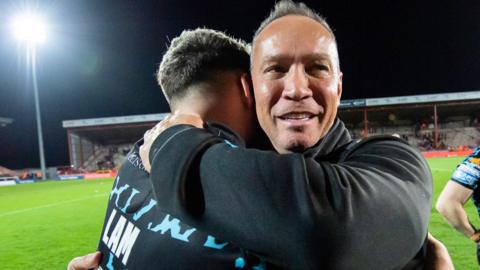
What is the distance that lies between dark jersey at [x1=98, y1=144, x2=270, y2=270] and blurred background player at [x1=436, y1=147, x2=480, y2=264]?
2030mm

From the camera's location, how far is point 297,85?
3.43 feet

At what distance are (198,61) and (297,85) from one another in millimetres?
445

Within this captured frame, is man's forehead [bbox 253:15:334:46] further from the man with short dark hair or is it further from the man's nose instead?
the man with short dark hair

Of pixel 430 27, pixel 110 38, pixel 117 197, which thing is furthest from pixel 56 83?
pixel 117 197

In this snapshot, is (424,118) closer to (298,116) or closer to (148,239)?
(298,116)

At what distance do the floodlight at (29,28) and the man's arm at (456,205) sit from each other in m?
31.6

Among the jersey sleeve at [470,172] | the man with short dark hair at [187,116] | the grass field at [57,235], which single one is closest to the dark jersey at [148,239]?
the man with short dark hair at [187,116]

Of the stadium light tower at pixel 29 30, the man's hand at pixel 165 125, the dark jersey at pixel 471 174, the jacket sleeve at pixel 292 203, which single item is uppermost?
the stadium light tower at pixel 29 30

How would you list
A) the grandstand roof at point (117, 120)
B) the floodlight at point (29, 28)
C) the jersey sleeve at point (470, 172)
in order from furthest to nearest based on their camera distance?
the grandstand roof at point (117, 120) → the floodlight at point (29, 28) → the jersey sleeve at point (470, 172)

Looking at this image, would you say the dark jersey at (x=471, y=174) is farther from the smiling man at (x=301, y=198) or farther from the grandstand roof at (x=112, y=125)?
the grandstand roof at (x=112, y=125)

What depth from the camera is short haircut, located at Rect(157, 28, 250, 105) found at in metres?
1.34

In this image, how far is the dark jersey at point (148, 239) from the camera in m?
0.95

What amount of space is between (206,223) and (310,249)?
23 centimetres

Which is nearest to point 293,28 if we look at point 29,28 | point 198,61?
point 198,61
